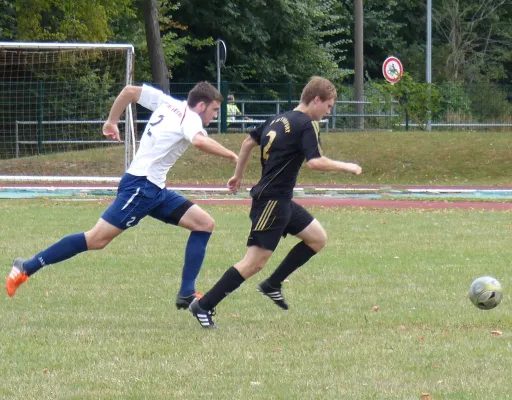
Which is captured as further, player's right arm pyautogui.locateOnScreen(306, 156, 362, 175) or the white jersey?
the white jersey

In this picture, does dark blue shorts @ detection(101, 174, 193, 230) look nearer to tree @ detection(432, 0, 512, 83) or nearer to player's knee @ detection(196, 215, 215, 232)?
player's knee @ detection(196, 215, 215, 232)

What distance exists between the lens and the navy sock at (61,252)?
808cm

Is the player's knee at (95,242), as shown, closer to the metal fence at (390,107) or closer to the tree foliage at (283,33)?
the metal fence at (390,107)

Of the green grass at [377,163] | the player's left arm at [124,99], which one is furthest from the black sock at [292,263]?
the green grass at [377,163]

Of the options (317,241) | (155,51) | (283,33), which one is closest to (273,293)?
(317,241)

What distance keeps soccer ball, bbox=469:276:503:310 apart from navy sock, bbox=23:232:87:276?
116 inches

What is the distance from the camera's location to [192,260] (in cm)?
832

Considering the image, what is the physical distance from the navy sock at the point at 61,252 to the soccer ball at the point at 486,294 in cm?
295

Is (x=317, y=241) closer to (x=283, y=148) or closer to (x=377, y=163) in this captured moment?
(x=283, y=148)

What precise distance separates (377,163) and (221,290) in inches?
851

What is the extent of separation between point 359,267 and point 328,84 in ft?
12.2

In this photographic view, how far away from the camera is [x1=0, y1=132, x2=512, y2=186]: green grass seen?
27641mm

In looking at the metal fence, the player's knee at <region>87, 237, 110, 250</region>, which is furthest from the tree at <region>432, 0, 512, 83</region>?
the player's knee at <region>87, 237, 110, 250</region>

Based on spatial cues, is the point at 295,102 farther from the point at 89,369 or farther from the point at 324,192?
the point at 89,369
